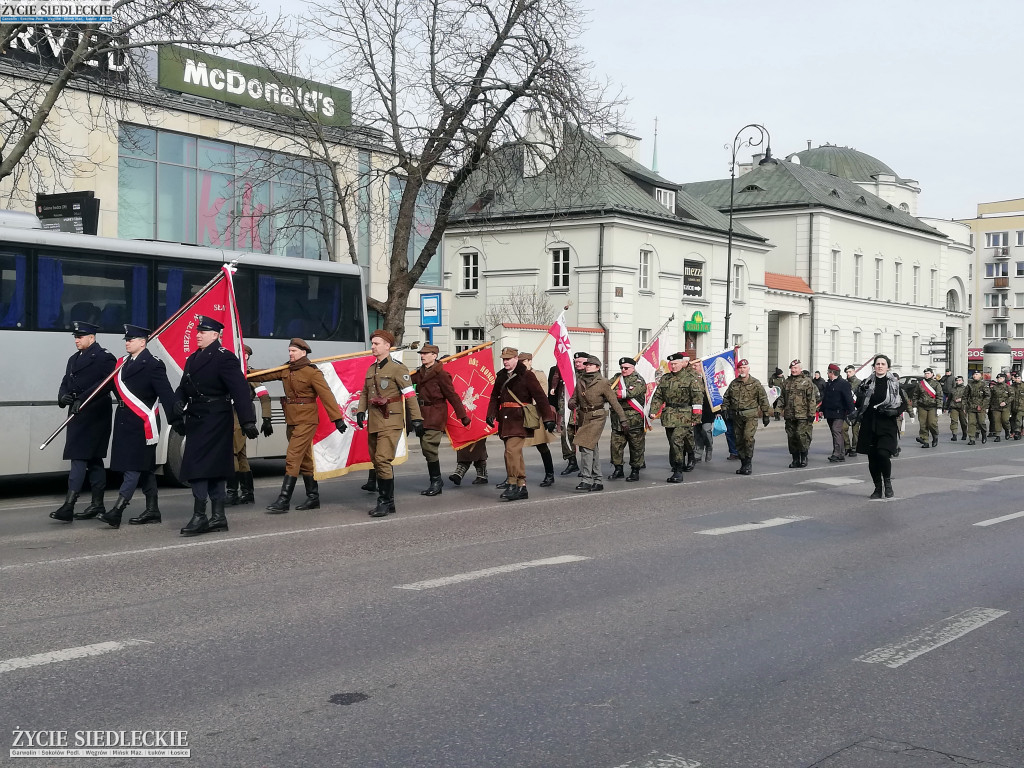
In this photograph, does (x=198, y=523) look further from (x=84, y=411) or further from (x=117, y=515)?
(x=84, y=411)

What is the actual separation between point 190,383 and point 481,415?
6.40 meters

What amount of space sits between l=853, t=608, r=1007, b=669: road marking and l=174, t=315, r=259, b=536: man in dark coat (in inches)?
230

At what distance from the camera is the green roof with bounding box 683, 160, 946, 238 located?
6353 centimetres

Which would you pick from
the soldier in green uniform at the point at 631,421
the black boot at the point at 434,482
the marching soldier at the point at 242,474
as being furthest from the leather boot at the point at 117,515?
the soldier in green uniform at the point at 631,421

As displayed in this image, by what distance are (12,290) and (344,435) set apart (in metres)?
4.44

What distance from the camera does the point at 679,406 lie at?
17.0 meters

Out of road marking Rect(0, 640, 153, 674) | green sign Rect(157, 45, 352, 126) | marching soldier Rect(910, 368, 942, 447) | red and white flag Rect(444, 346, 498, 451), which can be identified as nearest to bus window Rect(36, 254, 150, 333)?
red and white flag Rect(444, 346, 498, 451)

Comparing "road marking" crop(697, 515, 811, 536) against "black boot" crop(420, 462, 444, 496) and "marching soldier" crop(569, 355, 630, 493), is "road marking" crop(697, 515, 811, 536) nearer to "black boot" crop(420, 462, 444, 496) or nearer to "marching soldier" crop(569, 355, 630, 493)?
"marching soldier" crop(569, 355, 630, 493)

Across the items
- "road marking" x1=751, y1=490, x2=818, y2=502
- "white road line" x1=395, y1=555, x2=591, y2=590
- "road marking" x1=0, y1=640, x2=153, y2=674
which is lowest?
"road marking" x1=751, y1=490, x2=818, y2=502

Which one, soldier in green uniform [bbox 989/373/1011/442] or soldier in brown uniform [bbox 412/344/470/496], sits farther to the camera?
soldier in green uniform [bbox 989/373/1011/442]

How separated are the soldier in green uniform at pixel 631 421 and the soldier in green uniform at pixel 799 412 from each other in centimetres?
433

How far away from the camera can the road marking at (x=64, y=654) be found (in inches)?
223

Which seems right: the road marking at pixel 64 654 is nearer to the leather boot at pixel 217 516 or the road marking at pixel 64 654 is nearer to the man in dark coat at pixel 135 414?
the leather boot at pixel 217 516

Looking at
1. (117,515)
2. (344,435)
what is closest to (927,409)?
(344,435)
